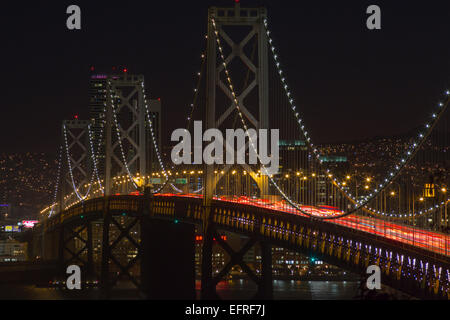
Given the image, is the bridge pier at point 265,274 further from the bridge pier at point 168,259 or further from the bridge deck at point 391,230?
the bridge pier at point 168,259

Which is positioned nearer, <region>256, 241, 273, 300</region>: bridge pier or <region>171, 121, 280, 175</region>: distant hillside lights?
<region>171, 121, 280, 175</region>: distant hillside lights

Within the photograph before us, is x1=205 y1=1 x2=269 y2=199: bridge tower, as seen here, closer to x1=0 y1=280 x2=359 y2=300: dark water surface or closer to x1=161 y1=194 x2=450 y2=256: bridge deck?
x1=161 y1=194 x2=450 y2=256: bridge deck

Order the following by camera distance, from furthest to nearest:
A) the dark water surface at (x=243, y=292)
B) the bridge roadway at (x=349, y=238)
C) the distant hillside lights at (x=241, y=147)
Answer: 1. the dark water surface at (x=243, y=292)
2. the distant hillside lights at (x=241, y=147)
3. the bridge roadway at (x=349, y=238)

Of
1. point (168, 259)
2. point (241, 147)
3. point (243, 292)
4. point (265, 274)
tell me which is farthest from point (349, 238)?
point (243, 292)

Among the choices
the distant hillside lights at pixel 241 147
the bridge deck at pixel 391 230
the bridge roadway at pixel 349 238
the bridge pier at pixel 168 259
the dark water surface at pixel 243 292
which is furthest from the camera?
the dark water surface at pixel 243 292

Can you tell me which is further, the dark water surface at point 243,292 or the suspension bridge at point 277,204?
the dark water surface at point 243,292

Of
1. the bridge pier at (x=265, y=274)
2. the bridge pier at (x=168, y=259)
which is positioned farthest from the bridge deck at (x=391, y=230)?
the bridge pier at (x=168, y=259)

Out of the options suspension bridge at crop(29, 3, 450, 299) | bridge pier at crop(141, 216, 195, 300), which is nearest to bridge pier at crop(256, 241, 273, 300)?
suspension bridge at crop(29, 3, 450, 299)

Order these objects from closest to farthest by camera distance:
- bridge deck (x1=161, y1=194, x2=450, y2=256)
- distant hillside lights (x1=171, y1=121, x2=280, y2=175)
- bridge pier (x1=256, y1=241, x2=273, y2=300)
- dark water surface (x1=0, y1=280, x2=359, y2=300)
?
bridge deck (x1=161, y1=194, x2=450, y2=256), distant hillside lights (x1=171, y1=121, x2=280, y2=175), bridge pier (x1=256, y1=241, x2=273, y2=300), dark water surface (x1=0, y1=280, x2=359, y2=300)

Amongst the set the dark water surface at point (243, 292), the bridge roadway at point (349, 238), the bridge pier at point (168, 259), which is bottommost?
A: the dark water surface at point (243, 292)
